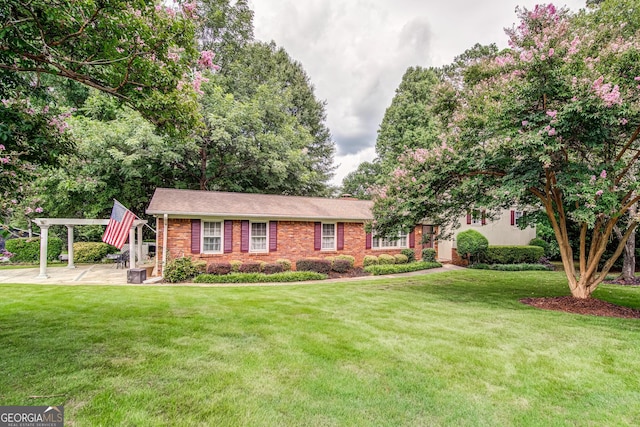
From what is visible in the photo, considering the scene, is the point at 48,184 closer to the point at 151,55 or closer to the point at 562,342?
the point at 151,55

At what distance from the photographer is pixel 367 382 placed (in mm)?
3533

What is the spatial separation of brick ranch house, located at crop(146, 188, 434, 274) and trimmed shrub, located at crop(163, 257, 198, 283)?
0.64 metres

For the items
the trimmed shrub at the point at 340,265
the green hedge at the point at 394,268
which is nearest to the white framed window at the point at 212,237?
the trimmed shrub at the point at 340,265

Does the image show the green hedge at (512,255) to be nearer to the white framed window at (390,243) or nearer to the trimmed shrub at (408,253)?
the trimmed shrub at (408,253)

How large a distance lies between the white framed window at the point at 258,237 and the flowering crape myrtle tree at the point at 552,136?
662 centimetres

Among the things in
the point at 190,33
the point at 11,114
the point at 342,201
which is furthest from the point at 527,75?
the point at 342,201

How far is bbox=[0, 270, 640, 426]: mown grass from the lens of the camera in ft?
9.68

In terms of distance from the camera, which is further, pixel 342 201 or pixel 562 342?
pixel 342 201

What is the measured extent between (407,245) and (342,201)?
14.2ft

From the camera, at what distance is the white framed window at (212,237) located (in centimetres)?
1252

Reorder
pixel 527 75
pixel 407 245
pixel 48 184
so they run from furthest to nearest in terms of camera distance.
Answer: pixel 407 245 < pixel 48 184 < pixel 527 75

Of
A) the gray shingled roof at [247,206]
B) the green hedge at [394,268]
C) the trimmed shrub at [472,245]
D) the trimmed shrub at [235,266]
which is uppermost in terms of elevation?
the gray shingled roof at [247,206]

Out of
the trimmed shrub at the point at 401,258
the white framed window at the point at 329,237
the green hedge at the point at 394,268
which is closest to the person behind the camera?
the green hedge at the point at 394,268

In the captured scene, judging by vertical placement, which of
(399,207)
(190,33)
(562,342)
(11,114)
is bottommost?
(562,342)
